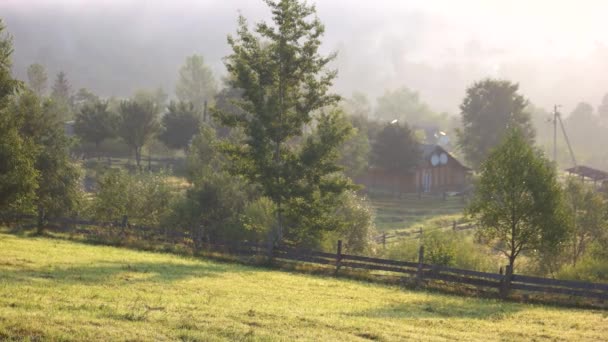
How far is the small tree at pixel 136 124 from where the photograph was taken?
89.4 meters

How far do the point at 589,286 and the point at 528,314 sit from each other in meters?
4.54

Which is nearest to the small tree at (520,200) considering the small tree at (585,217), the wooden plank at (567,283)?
the wooden plank at (567,283)

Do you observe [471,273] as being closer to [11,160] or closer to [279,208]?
[279,208]

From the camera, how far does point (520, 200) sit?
33.6 meters

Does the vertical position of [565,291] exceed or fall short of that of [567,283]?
it falls short

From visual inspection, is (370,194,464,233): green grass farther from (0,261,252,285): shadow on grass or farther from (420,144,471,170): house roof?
(0,261,252,285): shadow on grass

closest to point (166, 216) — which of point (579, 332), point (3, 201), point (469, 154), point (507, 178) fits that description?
point (3, 201)

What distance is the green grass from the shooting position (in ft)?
236

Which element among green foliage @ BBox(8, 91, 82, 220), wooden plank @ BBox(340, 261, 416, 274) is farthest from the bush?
green foliage @ BBox(8, 91, 82, 220)

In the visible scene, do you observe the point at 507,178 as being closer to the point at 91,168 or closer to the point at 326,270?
the point at 326,270

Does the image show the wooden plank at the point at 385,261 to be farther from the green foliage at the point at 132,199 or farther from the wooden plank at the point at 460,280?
the green foliage at the point at 132,199

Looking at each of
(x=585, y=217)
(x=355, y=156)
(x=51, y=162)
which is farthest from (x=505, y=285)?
(x=355, y=156)

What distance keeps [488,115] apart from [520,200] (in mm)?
82963

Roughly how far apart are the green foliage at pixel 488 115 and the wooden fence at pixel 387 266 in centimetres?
7928
